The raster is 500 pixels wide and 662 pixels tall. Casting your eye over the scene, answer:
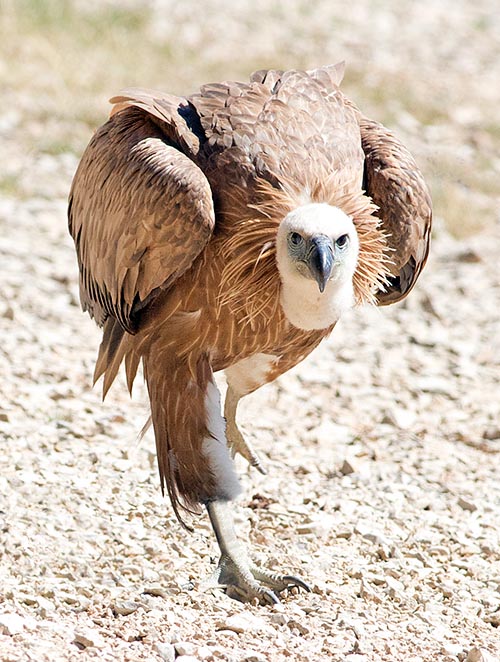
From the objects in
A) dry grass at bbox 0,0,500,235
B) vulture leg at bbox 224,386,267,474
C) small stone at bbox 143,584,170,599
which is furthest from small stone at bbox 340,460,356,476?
dry grass at bbox 0,0,500,235

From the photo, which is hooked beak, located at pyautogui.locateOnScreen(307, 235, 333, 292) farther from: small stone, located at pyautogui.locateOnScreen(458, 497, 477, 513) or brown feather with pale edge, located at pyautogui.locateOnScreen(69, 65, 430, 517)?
small stone, located at pyautogui.locateOnScreen(458, 497, 477, 513)

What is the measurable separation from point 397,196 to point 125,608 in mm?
2072

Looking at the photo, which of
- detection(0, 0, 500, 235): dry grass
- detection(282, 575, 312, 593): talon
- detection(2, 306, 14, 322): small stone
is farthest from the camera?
detection(0, 0, 500, 235): dry grass

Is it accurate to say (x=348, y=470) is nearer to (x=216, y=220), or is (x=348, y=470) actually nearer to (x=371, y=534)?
(x=371, y=534)

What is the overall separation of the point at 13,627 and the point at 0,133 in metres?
7.41

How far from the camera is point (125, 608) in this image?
178 inches

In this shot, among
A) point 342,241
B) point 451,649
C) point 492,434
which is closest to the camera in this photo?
point 451,649

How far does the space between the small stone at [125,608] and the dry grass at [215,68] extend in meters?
5.67

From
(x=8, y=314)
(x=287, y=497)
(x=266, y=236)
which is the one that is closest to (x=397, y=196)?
(x=266, y=236)

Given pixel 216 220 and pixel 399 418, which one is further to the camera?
pixel 399 418

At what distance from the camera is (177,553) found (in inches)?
206

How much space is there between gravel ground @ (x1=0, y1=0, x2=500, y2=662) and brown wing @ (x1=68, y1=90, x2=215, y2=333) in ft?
2.95

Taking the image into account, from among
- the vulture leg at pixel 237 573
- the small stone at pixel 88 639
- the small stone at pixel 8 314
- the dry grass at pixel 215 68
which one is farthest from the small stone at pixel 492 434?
the dry grass at pixel 215 68

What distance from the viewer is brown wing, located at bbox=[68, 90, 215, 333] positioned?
4633mm
